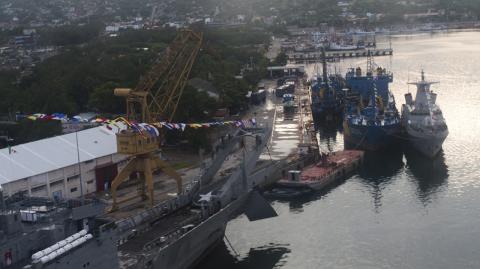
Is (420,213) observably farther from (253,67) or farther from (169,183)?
(253,67)

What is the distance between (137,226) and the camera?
17.6 m

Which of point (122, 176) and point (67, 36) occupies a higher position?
point (67, 36)

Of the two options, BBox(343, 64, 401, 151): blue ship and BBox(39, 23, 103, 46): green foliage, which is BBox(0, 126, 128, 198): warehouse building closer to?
BBox(343, 64, 401, 151): blue ship

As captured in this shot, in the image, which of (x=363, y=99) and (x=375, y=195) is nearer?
(x=375, y=195)

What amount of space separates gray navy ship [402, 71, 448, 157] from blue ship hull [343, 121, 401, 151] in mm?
854

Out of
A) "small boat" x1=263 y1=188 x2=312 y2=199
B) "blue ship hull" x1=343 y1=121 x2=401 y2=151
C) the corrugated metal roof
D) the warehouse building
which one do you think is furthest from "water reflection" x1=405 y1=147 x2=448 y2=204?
the corrugated metal roof

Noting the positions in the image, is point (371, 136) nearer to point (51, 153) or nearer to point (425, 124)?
point (425, 124)

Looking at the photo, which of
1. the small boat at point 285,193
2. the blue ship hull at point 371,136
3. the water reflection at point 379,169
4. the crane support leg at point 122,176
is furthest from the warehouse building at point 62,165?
the blue ship hull at point 371,136

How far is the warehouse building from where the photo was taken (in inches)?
826

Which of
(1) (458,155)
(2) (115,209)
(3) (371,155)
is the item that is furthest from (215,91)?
(2) (115,209)

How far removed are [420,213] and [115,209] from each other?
31.0 feet

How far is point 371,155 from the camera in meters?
30.8

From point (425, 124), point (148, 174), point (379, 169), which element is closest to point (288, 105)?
point (425, 124)

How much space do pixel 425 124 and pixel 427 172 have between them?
3.78 metres
